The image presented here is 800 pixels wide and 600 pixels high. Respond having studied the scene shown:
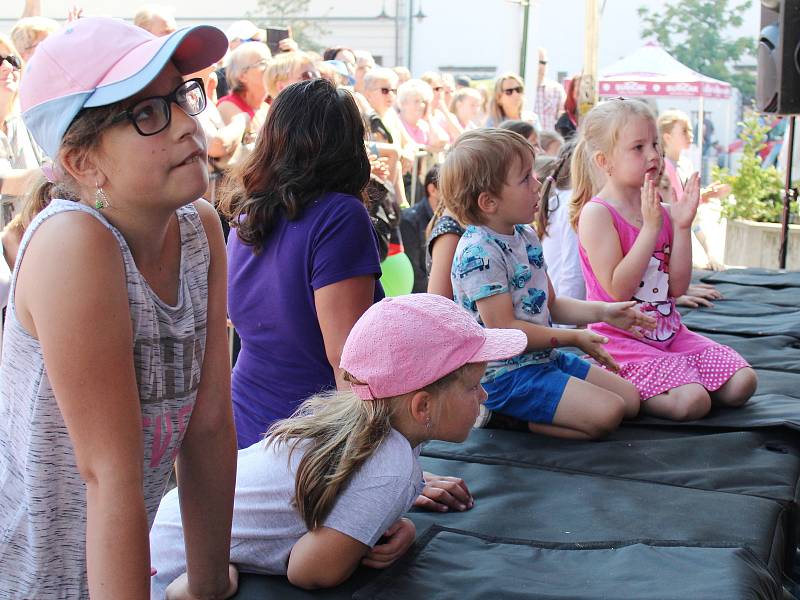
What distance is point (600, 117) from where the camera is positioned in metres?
3.41

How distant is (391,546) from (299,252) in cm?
75

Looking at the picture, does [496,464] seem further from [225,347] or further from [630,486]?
[225,347]

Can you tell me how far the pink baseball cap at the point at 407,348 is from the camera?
5.55ft

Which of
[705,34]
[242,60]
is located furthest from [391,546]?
[705,34]

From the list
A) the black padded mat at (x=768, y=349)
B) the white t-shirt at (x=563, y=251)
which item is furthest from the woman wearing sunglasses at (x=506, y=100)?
the black padded mat at (x=768, y=349)

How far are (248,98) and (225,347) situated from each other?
3374mm

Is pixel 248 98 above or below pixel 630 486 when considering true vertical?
above

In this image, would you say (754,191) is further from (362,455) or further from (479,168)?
(362,455)

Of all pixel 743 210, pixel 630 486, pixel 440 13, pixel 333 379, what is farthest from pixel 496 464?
pixel 440 13

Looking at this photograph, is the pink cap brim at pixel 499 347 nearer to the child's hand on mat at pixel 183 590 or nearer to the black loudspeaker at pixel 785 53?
the child's hand on mat at pixel 183 590

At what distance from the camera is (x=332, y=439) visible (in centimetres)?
171

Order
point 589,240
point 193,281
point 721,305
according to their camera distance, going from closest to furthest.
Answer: point 193,281, point 589,240, point 721,305

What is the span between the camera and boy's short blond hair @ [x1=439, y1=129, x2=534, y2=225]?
2777 mm

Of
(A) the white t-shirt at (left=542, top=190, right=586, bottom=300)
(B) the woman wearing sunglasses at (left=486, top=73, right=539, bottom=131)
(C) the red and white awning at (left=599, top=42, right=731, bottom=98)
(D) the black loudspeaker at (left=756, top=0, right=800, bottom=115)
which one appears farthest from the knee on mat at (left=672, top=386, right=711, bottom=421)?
(C) the red and white awning at (left=599, top=42, right=731, bottom=98)
